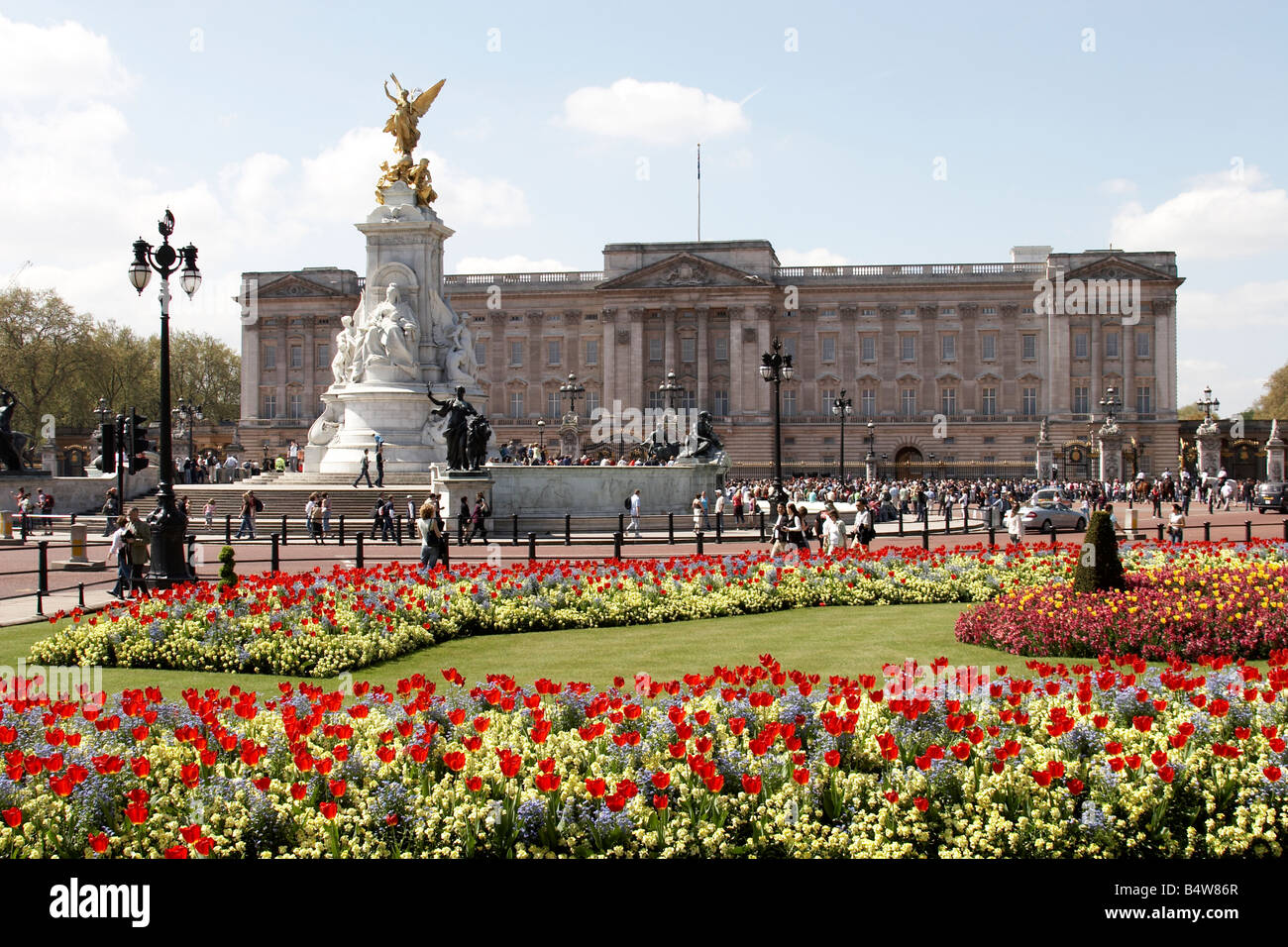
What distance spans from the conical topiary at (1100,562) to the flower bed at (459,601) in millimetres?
3127

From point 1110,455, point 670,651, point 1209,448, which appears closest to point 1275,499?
point 1110,455

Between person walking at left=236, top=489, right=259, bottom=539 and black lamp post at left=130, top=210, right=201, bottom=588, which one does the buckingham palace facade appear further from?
black lamp post at left=130, top=210, right=201, bottom=588

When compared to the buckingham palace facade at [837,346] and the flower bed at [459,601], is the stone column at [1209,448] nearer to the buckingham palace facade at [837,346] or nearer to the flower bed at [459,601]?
the buckingham palace facade at [837,346]

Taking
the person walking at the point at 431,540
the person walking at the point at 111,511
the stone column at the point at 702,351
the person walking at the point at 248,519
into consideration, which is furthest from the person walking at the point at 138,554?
the stone column at the point at 702,351

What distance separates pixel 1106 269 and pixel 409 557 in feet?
237

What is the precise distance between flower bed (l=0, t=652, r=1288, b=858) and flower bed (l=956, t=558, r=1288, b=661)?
12.6 ft

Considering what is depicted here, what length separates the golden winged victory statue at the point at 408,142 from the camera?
122 ft

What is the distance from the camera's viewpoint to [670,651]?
11.5m

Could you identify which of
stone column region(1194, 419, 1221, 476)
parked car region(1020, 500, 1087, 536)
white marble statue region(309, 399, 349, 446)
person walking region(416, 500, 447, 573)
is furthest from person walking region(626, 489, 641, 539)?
stone column region(1194, 419, 1221, 476)

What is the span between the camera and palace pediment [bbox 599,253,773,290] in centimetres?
8475

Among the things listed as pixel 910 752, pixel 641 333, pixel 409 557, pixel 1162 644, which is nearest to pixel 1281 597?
pixel 1162 644

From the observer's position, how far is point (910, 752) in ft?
20.9

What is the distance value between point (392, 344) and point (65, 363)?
50.6 m

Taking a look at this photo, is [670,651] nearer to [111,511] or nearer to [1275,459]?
[111,511]
